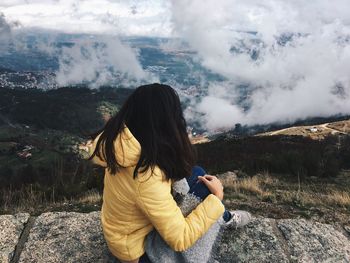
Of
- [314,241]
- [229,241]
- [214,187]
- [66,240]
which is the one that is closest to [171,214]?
[214,187]

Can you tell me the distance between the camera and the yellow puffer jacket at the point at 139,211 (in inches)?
94.8

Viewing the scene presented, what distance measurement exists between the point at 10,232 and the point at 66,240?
64cm

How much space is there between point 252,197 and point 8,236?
3290 mm

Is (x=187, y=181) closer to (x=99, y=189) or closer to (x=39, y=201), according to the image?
(x=39, y=201)

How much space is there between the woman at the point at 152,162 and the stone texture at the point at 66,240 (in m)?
1.01

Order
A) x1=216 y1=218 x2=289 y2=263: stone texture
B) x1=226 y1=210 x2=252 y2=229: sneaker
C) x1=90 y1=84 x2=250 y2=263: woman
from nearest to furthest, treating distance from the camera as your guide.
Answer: x1=90 y1=84 x2=250 y2=263: woman
x1=216 y1=218 x2=289 y2=263: stone texture
x1=226 y1=210 x2=252 y2=229: sneaker

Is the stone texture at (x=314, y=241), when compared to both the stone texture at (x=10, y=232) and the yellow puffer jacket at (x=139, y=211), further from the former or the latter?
the stone texture at (x=10, y=232)

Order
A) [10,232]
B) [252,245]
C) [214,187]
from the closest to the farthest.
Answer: [214,187]
[252,245]
[10,232]

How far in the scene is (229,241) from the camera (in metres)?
3.67

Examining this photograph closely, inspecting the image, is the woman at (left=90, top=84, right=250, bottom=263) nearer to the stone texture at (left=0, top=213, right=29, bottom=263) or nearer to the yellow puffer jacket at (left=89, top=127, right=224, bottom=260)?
the yellow puffer jacket at (left=89, top=127, right=224, bottom=260)

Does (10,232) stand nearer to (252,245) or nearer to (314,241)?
(252,245)

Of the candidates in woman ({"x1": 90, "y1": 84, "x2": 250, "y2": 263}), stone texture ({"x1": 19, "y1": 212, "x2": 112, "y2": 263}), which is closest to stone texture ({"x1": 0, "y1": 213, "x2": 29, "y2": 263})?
stone texture ({"x1": 19, "y1": 212, "x2": 112, "y2": 263})

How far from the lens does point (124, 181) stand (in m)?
2.51

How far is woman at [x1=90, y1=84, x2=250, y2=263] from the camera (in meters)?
2.40
